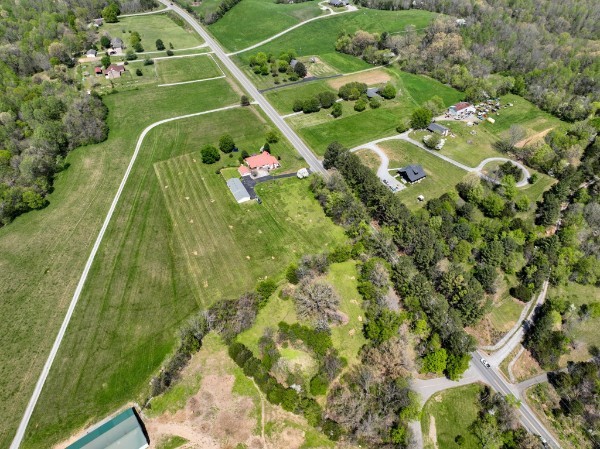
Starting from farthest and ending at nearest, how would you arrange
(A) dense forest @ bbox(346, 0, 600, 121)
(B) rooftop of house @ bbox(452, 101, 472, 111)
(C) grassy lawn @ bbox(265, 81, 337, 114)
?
(A) dense forest @ bbox(346, 0, 600, 121) → (C) grassy lawn @ bbox(265, 81, 337, 114) → (B) rooftop of house @ bbox(452, 101, 472, 111)

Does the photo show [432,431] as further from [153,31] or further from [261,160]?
[153,31]

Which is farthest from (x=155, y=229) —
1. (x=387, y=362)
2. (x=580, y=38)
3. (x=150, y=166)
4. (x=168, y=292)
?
(x=580, y=38)

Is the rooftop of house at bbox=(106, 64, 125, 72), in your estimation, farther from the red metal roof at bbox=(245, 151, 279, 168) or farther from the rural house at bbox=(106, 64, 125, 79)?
the red metal roof at bbox=(245, 151, 279, 168)

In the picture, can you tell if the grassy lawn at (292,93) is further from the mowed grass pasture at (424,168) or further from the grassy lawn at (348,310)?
the grassy lawn at (348,310)

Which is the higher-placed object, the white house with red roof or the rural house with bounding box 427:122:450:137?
the white house with red roof

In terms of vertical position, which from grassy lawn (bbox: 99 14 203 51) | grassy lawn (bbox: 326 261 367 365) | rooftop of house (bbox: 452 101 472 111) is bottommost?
grassy lawn (bbox: 326 261 367 365)

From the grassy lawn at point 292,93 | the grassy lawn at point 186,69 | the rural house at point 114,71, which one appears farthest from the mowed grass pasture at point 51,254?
the grassy lawn at point 292,93

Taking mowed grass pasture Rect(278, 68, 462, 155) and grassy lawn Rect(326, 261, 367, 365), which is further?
mowed grass pasture Rect(278, 68, 462, 155)

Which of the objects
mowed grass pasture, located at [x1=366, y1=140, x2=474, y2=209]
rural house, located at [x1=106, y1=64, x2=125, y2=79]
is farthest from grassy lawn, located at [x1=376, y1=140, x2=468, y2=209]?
rural house, located at [x1=106, y1=64, x2=125, y2=79]
